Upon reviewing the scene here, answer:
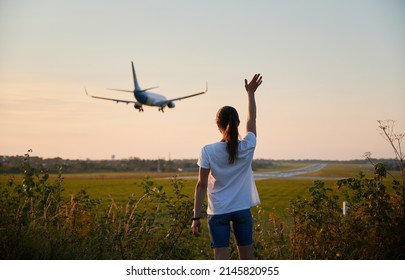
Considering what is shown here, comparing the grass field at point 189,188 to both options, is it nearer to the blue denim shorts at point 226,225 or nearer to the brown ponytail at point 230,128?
A: the blue denim shorts at point 226,225

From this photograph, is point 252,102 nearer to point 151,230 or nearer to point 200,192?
point 200,192

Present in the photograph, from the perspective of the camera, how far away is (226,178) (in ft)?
12.0

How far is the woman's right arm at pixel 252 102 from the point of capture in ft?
13.2

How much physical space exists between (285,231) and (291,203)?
27.8 inches

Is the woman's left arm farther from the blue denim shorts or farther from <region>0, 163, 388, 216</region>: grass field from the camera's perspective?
<region>0, 163, 388, 216</region>: grass field

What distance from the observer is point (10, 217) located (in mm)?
5270

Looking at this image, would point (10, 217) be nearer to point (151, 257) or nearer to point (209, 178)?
point (151, 257)

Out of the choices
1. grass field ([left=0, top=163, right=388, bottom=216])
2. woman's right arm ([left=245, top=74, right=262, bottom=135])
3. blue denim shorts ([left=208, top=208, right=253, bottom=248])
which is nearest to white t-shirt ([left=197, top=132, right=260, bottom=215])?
blue denim shorts ([left=208, top=208, right=253, bottom=248])

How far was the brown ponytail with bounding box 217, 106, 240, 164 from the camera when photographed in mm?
3584

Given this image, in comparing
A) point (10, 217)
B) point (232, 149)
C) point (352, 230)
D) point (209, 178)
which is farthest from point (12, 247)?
point (352, 230)

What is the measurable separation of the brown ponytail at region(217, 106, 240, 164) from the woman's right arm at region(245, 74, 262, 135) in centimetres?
38

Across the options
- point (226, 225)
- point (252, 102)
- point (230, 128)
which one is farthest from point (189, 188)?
point (230, 128)

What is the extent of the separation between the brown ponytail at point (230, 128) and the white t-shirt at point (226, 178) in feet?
0.15

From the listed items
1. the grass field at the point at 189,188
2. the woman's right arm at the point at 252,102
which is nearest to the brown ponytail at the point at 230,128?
the woman's right arm at the point at 252,102
